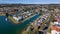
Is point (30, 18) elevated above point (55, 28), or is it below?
above

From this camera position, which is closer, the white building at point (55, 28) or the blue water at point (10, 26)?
the white building at point (55, 28)

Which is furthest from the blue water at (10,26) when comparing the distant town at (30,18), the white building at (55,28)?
the white building at (55,28)

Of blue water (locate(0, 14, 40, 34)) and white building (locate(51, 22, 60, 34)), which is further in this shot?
blue water (locate(0, 14, 40, 34))

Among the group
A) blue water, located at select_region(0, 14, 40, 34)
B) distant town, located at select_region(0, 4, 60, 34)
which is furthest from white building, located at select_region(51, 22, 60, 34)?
blue water, located at select_region(0, 14, 40, 34)

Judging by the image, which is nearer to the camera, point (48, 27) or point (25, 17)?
point (48, 27)

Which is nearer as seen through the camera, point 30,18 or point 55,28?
point 55,28

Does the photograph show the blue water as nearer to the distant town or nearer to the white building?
the distant town

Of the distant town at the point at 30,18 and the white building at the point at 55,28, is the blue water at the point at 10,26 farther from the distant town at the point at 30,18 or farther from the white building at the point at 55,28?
the white building at the point at 55,28

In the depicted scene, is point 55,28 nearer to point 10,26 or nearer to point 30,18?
point 30,18

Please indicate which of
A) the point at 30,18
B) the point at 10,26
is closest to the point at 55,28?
the point at 30,18

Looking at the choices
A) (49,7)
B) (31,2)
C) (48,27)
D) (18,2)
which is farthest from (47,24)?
(18,2)

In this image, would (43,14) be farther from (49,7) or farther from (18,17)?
(18,17)
